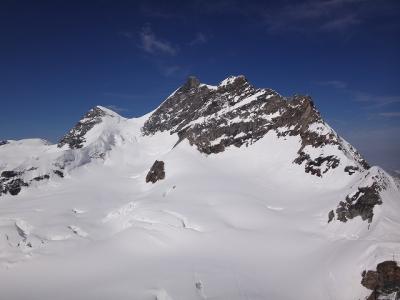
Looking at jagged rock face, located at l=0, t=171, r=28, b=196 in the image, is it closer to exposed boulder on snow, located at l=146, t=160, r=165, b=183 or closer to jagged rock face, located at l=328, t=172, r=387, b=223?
exposed boulder on snow, located at l=146, t=160, r=165, b=183

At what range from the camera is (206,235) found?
44094 mm

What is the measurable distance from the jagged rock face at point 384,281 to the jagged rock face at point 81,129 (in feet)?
299

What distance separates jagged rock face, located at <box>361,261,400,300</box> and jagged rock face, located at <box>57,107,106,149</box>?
91139 mm

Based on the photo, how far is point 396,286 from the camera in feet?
93.7

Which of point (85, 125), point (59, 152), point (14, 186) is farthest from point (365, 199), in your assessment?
Answer: point (85, 125)

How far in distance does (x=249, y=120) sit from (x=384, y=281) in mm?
50980

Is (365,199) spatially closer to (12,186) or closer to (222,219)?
(222,219)

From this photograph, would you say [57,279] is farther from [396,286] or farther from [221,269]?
[396,286]

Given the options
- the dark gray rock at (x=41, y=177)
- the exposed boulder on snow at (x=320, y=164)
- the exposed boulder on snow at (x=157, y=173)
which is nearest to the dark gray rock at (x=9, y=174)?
the dark gray rock at (x=41, y=177)

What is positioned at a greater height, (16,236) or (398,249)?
(16,236)

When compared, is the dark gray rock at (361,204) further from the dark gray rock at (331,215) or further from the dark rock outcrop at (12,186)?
the dark rock outcrop at (12,186)

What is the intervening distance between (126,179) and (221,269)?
2114 inches

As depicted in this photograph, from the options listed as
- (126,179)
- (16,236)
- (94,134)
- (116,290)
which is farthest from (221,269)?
(94,134)

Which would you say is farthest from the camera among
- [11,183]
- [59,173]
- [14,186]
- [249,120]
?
[59,173]
